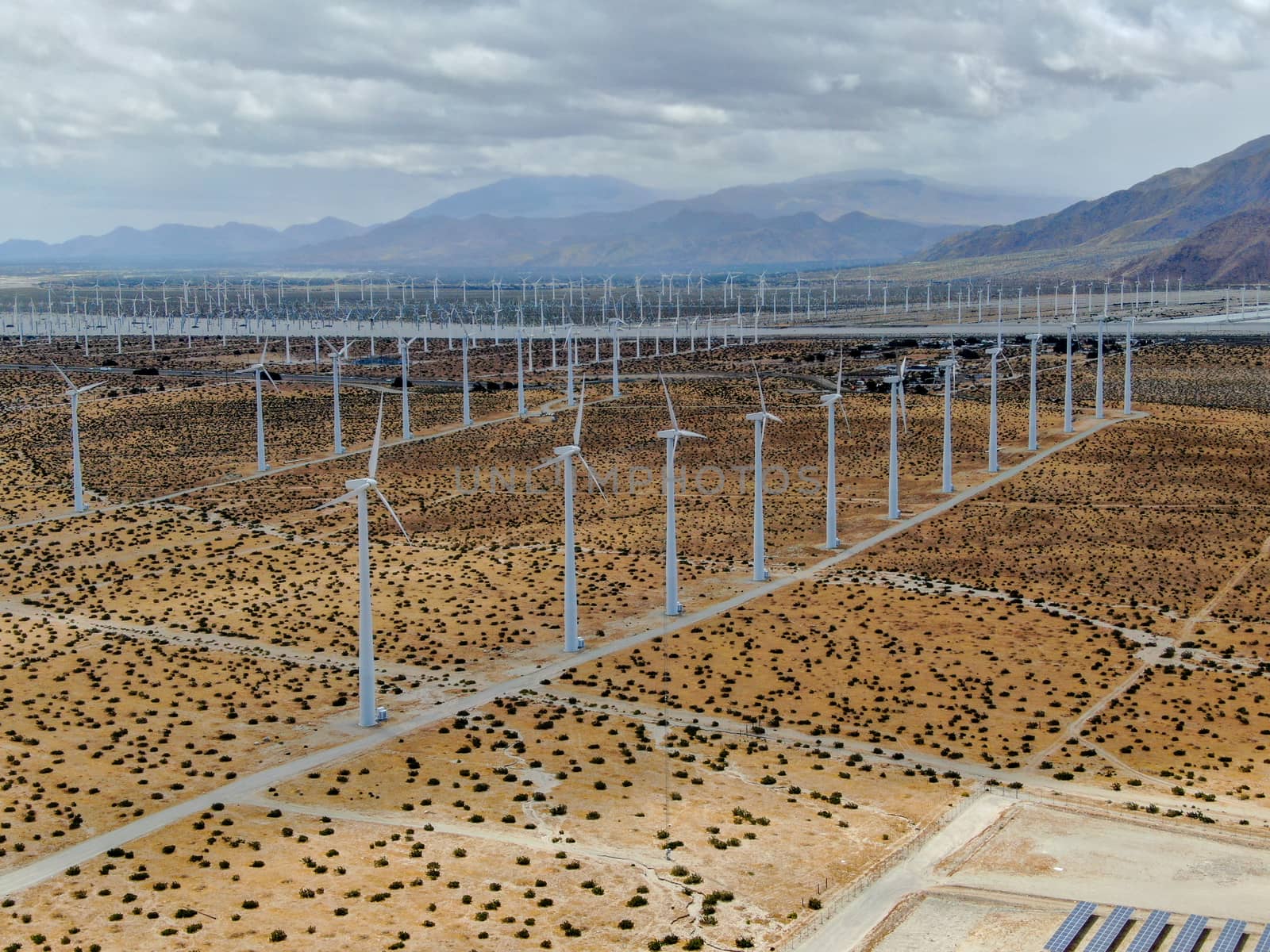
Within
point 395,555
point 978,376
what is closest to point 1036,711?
point 395,555

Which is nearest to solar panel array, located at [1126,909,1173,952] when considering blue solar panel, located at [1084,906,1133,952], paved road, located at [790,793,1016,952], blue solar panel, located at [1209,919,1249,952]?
blue solar panel, located at [1084,906,1133,952]

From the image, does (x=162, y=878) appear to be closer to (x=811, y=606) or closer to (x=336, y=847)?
(x=336, y=847)

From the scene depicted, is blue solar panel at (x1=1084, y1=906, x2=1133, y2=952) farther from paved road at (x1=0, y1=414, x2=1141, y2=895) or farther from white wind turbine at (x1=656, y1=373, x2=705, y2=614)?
white wind turbine at (x1=656, y1=373, x2=705, y2=614)

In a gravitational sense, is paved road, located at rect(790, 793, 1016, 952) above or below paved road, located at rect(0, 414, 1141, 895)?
below

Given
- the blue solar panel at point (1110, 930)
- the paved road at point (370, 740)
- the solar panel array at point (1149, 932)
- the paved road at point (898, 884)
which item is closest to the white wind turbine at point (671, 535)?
the paved road at point (370, 740)

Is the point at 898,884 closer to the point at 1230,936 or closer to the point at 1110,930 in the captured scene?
the point at 1110,930

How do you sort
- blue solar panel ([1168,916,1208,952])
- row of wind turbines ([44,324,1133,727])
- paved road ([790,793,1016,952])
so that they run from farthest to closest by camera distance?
1. row of wind turbines ([44,324,1133,727])
2. paved road ([790,793,1016,952])
3. blue solar panel ([1168,916,1208,952])

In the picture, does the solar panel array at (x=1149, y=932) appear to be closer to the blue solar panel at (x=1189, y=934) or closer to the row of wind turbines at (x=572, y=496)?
the blue solar panel at (x=1189, y=934)

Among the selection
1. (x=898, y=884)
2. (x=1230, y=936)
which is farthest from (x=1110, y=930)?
(x=898, y=884)
